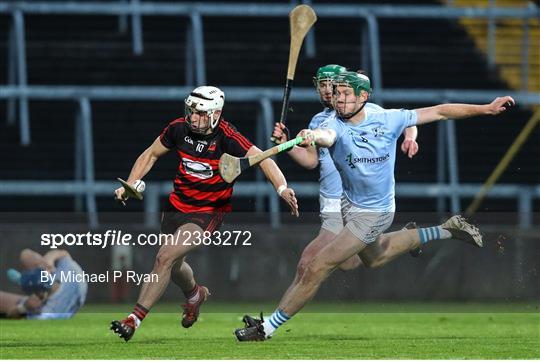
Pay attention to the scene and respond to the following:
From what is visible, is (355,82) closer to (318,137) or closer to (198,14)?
(318,137)

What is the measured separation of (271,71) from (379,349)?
957 centimetres

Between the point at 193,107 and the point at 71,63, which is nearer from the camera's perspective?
the point at 193,107

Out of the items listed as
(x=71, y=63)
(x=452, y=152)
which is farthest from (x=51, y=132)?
(x=452, y=152)

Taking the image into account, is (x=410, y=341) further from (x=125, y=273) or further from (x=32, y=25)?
(x=32, y=25)

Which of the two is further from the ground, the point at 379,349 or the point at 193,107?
the point at 193,107

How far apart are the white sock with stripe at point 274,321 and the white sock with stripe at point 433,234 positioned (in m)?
1.55

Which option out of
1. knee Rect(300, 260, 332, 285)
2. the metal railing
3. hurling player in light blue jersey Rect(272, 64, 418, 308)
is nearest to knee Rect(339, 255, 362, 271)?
hurling player in light blue jersey Rect(272, 64, 418, 308)

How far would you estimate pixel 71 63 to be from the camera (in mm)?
21641

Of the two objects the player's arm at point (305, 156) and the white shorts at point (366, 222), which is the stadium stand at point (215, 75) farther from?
the white shorts at point (366, 222)

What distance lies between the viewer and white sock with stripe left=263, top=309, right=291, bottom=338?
43.3 feet

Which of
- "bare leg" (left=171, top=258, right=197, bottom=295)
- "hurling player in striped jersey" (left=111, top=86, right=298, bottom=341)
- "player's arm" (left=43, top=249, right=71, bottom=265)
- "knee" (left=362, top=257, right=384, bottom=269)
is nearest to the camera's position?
"hurling player in striped jersey" (left=111, top=86, right=298, bottom=341)

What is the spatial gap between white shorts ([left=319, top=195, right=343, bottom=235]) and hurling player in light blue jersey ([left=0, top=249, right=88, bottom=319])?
6.44 feet

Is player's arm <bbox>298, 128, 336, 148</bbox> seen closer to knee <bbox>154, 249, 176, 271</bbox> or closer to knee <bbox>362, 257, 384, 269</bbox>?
knee <bbox>362, 257, 384, 269</bbox>

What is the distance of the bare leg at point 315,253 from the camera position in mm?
13859
